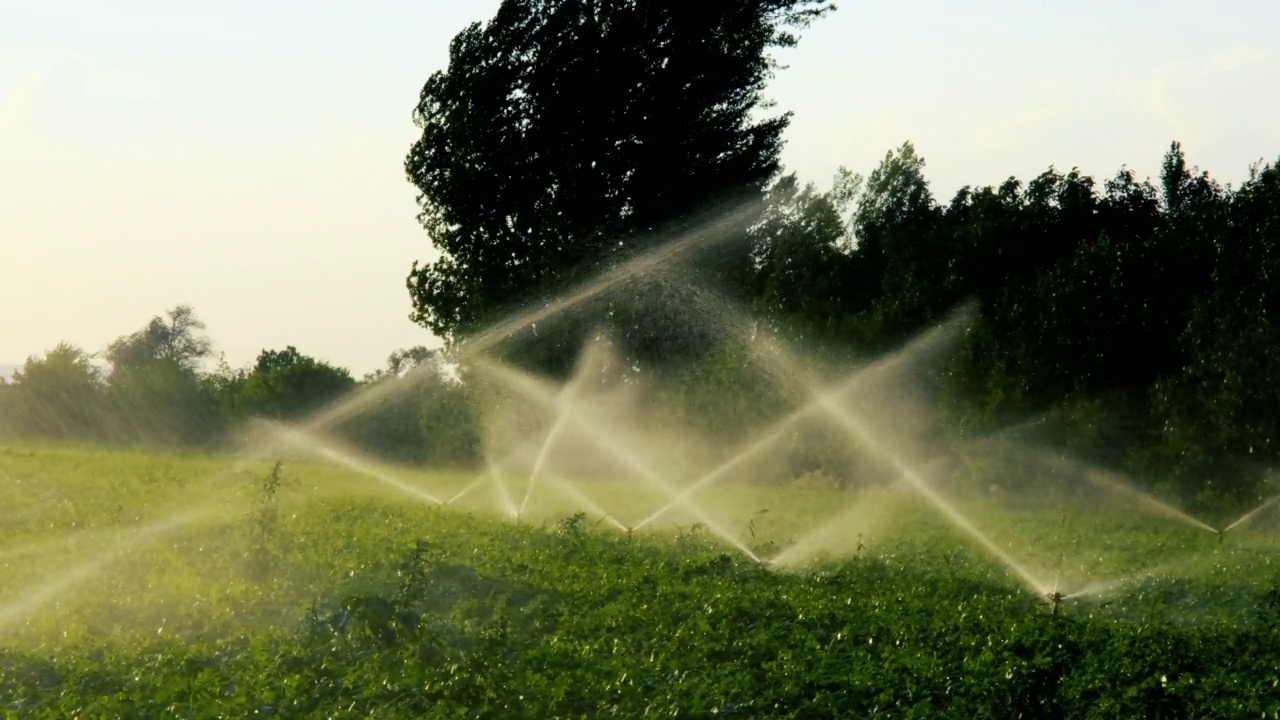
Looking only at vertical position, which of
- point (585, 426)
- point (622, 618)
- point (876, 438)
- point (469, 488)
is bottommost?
point (876, 438)

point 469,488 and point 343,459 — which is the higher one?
point 343,459

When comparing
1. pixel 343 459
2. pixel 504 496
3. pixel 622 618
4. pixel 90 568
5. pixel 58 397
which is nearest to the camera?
pixel 622 618

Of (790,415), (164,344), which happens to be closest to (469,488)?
(790,415)

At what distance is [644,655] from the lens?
10836mm

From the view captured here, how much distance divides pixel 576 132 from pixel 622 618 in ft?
86.3

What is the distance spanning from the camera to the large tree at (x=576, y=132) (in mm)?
37219

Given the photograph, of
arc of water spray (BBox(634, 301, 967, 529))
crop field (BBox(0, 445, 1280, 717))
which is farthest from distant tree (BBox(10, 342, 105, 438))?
crop field (BBox(0, 445, 1280, 717))

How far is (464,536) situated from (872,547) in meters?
5.57

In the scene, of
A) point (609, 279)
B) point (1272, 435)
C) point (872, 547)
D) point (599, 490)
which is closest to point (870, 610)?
point (872, 547)

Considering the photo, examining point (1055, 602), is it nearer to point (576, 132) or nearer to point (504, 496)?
point (504, 496)

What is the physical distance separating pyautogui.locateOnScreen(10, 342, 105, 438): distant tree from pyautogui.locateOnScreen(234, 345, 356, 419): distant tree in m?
6.33

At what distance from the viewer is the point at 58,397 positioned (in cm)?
6138

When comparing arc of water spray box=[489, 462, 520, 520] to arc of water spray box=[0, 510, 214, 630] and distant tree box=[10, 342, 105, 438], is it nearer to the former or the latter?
arc of water spray box=[0, 510, 214, 630]

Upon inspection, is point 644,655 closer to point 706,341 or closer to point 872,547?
point 872,547
